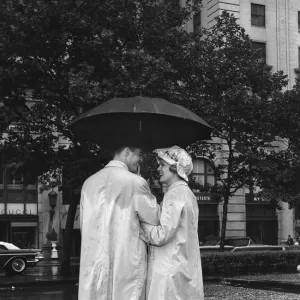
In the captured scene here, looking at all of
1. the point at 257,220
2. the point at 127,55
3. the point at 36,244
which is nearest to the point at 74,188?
the point at 127,55

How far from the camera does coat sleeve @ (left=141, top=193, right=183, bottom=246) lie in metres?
5.19

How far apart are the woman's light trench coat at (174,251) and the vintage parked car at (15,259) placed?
63.6ft

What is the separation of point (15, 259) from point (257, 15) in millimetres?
24494

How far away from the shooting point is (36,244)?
3606 cm

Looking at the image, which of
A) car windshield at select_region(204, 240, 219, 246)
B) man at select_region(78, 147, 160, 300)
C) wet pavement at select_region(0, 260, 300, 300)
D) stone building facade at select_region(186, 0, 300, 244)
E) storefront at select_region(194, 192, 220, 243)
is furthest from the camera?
stone building facade at select_region(186, 0, 300, 244)

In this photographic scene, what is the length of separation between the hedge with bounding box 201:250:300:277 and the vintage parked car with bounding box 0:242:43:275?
21.3 feet

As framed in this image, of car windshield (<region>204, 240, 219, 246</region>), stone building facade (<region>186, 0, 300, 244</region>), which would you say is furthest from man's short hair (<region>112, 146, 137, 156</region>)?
stone building facade (<region>186, 0, 300, 244</region>)

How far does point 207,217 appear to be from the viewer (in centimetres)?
3956

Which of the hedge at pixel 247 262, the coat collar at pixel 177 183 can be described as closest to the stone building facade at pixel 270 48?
the hedge at pixel 247 262

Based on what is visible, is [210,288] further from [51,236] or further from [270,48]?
[270,48]

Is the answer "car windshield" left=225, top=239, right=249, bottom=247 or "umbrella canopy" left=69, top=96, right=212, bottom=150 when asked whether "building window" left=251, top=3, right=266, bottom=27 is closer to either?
"car windshield" left=225, top=239, right=249, bottom=247

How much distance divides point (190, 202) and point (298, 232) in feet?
125

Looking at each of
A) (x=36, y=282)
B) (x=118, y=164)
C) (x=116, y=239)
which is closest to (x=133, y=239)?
(x=116, y=239)

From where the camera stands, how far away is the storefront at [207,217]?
1554 inches
